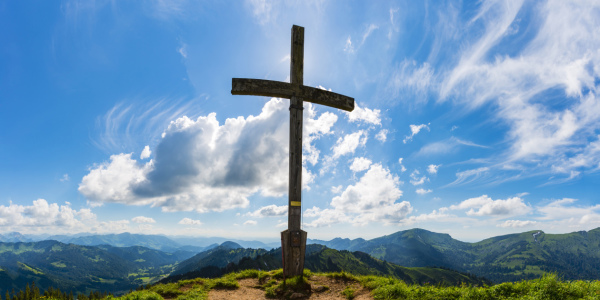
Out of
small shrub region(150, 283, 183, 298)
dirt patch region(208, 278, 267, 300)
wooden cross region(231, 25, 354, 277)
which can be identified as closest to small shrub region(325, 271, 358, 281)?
wooden cross region(231, 25, 354, 277)

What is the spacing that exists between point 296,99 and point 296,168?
299 centimetres

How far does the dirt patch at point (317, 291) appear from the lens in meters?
10.7

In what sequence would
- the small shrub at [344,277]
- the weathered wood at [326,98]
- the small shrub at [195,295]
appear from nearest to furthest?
the small shrub at [195,295], the small shrub at [344,277], the weathered wood at [326,98]

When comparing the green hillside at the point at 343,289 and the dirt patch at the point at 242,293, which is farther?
the dirt patch at the point at 242,293

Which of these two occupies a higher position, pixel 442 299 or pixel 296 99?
pixel 296 99

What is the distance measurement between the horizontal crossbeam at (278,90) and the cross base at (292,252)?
5.72 metres

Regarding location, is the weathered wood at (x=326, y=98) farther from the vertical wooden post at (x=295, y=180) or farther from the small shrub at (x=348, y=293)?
the small shrub at (x=348, y=293)

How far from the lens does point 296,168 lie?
12336 mm

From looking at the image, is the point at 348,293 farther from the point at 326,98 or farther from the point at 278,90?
the point at 278,90

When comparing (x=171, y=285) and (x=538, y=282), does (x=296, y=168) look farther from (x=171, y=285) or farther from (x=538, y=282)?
(x=538, y=282)

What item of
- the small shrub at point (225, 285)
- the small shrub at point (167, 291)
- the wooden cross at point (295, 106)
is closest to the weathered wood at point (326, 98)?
the wooden cross at point (295, 106)

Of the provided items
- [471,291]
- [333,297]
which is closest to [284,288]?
[333,297]

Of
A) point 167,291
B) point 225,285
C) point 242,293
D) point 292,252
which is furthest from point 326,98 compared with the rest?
point 167,291

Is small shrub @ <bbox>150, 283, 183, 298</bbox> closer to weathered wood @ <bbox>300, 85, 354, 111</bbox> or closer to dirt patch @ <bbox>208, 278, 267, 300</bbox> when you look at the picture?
dirt patch @ <bbox>208, 278, 267, 300</bbox>
